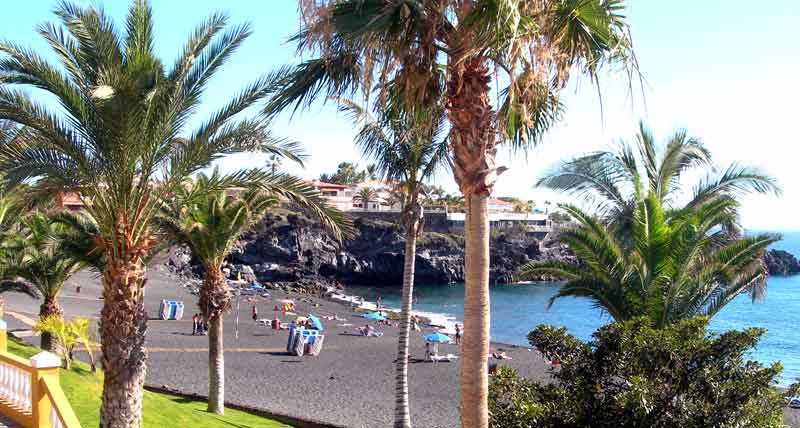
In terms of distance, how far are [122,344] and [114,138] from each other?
2.59 metres

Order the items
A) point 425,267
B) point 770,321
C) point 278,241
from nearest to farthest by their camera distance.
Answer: point 770,321, point 278,241, point 425,267

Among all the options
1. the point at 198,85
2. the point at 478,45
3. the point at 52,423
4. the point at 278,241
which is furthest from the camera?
the point at 278,241

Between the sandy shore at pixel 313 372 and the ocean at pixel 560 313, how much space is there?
15.7 metres

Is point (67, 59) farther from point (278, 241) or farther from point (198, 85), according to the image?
point (278, 241)

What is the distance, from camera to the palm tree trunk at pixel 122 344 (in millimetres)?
8258

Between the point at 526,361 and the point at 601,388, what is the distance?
28.8 metres

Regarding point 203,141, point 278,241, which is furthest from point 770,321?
point 203,141

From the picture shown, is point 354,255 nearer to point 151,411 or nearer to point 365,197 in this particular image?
point 365,197

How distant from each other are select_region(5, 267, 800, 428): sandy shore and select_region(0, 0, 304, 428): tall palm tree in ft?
37.3

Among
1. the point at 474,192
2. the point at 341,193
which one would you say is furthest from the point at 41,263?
the point at 341,193

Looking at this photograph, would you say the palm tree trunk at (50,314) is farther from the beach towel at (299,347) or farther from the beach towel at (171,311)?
the beach towel at (171,311)

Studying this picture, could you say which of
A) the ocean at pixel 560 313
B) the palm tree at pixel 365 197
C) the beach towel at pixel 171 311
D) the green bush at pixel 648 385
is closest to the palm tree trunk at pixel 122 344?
the green bush at pixel 648 385

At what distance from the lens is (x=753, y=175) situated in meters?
10.1

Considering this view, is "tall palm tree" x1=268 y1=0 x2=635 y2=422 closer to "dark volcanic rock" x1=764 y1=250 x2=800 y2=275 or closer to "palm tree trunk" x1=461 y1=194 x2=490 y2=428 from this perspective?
"palm tree trunk" x1=461 y1=194 x2=490 y2=428
